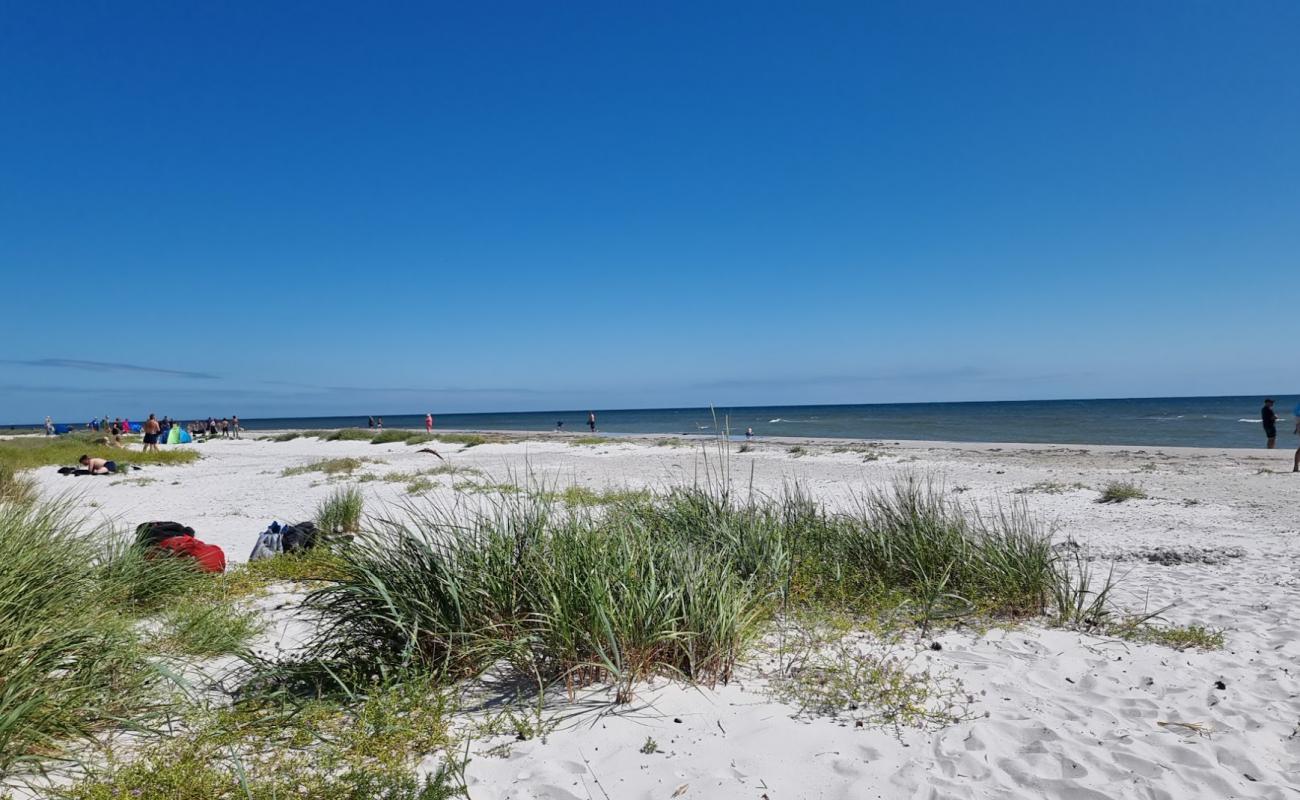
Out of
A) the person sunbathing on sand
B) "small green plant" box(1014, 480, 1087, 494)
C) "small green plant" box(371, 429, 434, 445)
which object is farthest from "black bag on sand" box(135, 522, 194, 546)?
"small green plant" box(371, 429, 434, 445)

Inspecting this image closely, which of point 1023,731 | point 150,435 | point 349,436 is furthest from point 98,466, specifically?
point 349,436

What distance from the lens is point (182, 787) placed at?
2.44 m

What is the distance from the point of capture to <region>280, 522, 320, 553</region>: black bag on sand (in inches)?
284

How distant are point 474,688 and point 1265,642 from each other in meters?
5.12

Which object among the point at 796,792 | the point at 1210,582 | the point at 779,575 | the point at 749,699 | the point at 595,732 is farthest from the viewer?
the point at 1210,582

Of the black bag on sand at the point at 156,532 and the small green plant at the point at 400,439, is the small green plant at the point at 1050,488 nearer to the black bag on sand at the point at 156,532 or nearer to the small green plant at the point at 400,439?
the black bag on sand at the point at 156,532

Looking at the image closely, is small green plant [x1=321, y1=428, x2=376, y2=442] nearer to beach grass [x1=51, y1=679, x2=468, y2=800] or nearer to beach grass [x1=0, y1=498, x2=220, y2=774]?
beach grass [x1=0, y1=498, x2=220, y2=774]

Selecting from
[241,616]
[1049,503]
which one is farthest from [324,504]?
[1049,503]

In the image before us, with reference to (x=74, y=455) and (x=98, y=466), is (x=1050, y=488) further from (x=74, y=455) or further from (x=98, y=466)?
(x=74, y=455)

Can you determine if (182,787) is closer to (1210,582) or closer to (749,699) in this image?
(749,699)

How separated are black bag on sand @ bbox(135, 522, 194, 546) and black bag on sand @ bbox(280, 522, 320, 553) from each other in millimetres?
927

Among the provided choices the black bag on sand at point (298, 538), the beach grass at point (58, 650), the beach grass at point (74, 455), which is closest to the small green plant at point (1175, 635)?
the beach grass at point (58, 650)

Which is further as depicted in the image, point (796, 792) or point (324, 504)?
point (324, 504)

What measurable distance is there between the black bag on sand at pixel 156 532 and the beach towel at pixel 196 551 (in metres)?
0.10
